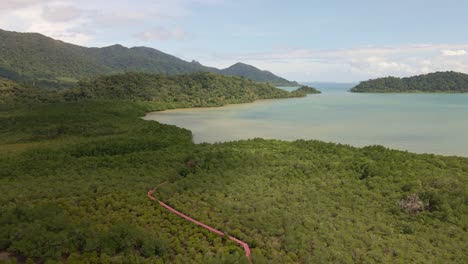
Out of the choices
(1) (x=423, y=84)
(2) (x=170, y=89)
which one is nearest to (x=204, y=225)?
(2) (x=170, y=89)

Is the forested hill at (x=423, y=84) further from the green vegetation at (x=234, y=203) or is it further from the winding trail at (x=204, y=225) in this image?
the winding trail at (x=204, y=225)

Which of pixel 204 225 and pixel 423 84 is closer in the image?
pixel 204 225

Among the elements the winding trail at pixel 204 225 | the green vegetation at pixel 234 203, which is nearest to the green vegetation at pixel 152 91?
the green vegetation at pixel 234 203

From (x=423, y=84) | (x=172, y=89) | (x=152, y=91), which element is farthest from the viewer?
(x=423, y=84)

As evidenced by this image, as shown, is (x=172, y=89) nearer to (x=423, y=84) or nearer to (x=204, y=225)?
(x=204, y=225)

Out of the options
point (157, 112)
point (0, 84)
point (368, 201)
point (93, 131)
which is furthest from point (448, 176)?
point (0, 84)

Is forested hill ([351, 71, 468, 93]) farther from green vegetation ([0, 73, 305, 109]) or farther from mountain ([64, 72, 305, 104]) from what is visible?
mountain ([64, 72, 305, 104])

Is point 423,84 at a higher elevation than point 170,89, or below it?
higher
